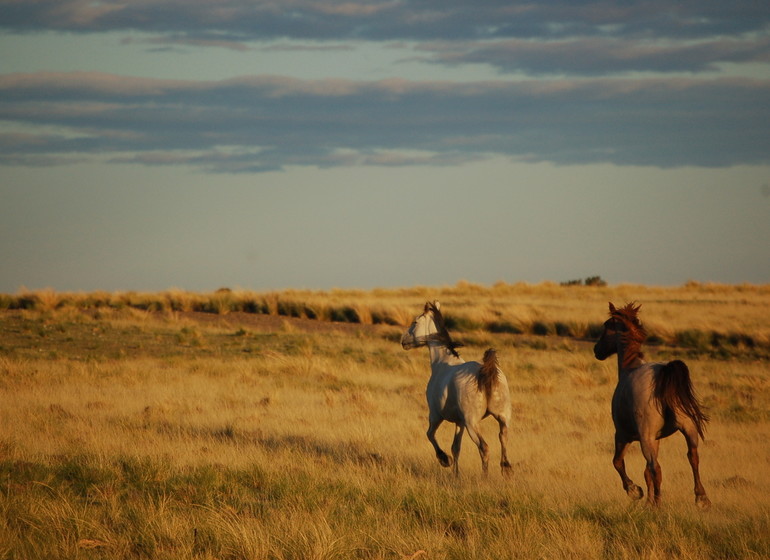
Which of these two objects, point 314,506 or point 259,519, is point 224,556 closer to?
point 259,519

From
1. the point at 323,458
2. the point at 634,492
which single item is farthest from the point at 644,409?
the point at 323,458

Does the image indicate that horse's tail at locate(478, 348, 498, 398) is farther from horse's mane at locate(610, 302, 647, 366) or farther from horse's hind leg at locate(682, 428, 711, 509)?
horse's hind leg at locate(682, 428, 711, 509)

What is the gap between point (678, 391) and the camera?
8.04 m

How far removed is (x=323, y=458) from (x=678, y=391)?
488cm

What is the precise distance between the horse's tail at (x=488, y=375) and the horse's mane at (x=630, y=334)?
1.54 metres

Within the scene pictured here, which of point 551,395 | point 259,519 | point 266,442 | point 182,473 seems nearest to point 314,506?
point 259,519

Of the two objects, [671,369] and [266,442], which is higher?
[671,369]

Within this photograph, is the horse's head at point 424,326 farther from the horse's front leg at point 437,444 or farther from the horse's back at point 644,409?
the horse's back at point 644,409

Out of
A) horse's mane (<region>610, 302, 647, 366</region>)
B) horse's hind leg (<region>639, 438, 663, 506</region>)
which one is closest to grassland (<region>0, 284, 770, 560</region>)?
horse's hind leg (<region>639, 438, 663, 506</region>)

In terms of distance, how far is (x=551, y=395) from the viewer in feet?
57.8

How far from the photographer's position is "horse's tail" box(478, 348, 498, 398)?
986 centimetres

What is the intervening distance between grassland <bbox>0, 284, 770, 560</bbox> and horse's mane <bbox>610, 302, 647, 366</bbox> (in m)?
1.60

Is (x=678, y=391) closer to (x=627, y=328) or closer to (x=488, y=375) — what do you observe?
(x=627, y=328)

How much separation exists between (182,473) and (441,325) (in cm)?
428
